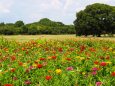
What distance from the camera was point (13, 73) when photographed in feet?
23.5

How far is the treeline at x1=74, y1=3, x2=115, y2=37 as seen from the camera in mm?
60531

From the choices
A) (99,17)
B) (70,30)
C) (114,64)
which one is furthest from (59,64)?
(70,30)

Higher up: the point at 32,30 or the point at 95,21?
the point at 95,21

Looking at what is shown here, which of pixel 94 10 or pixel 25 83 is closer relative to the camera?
pixel 25 83

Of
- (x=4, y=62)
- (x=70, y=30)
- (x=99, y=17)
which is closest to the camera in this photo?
(x=4, y=62)

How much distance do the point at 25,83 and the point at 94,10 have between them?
57.1m

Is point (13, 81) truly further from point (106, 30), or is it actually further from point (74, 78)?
point (106, 30)

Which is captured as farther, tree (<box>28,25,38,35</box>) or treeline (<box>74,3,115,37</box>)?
tree (<box>28,25,38,35</box>)

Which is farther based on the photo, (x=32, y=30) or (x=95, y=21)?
(x=32, y=30)

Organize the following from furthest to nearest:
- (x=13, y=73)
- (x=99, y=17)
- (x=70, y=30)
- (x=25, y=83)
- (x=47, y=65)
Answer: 1. (x=70, y=30)
2. (x=99, y=17)
3. (x=47, y=65)
4. (x=13, y=73)
5. (x=25, y=83)

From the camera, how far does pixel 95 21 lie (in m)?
60.5

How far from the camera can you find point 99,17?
61438 mm

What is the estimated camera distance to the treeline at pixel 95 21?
199ft

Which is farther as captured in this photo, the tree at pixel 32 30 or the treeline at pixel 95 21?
the tree at pixel 32 30
